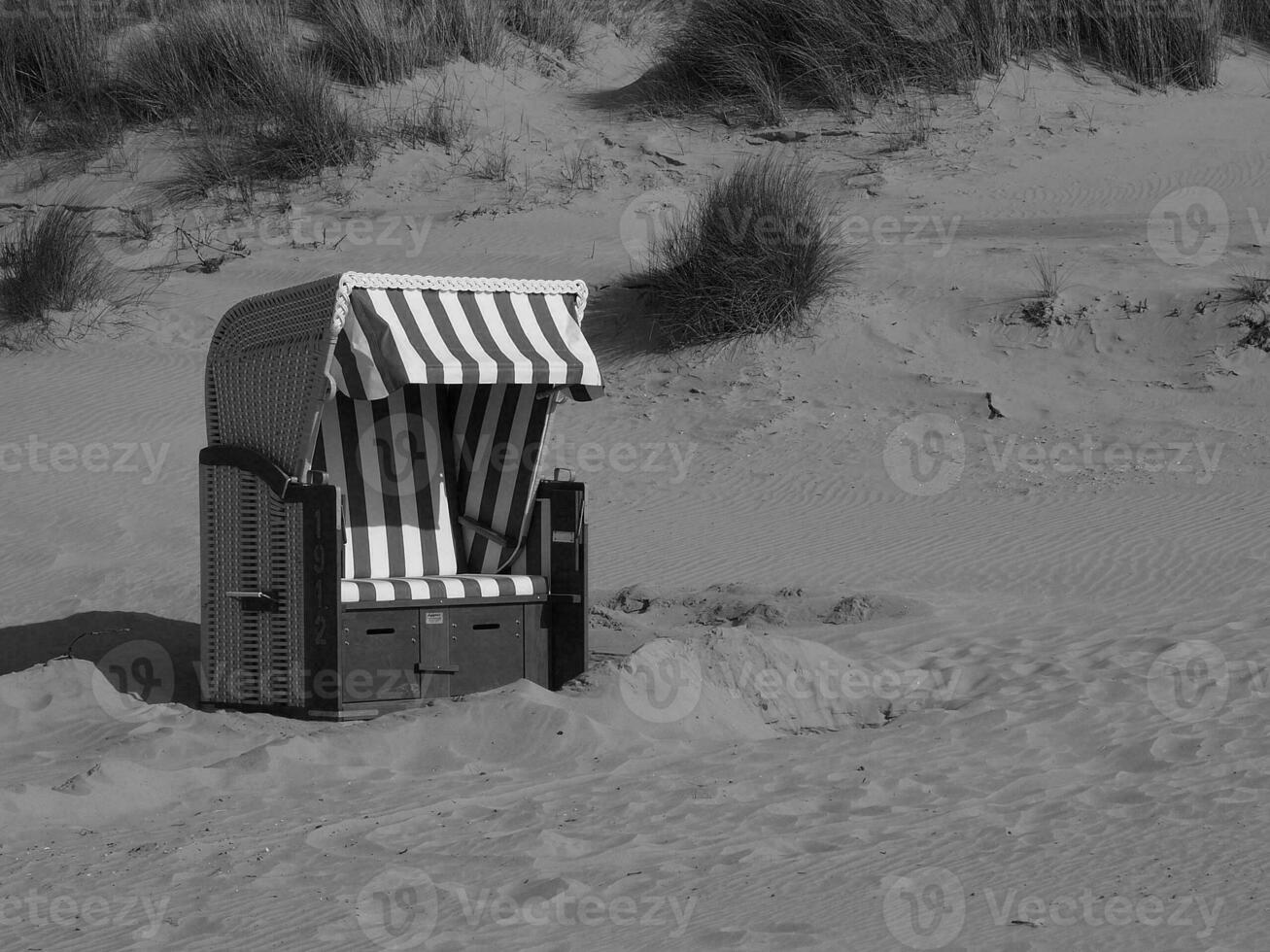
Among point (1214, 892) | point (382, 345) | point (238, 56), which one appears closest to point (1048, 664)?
point (1214, 892)

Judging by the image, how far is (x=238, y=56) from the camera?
61.9 ft

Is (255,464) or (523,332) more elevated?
(523,332)

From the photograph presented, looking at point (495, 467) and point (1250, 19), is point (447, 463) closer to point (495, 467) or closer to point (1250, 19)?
point (495, 467)

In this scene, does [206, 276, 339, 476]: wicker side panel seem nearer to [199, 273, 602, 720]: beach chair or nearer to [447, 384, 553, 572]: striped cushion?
[199, 273, 602, 720]: beach chair

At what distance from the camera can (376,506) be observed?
721 cm

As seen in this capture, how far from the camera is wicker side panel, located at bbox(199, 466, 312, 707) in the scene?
20.6 feet

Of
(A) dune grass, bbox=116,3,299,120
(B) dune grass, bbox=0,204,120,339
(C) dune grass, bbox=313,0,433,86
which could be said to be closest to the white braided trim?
(B) dune grass, bbox=0,204,120,339

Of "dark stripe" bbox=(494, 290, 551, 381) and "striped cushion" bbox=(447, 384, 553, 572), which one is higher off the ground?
"dark stripe" bbox=(494, 290, 551, 381)

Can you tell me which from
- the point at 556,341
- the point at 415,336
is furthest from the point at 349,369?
the point at 556,341

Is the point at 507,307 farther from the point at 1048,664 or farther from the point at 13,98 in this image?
the point at 13,98

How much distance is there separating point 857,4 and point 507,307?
13.1 m

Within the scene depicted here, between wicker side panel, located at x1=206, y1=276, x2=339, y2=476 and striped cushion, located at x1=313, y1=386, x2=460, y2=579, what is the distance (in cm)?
53

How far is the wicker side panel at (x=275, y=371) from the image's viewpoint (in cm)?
A: 614

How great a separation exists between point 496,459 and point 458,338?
112cm
